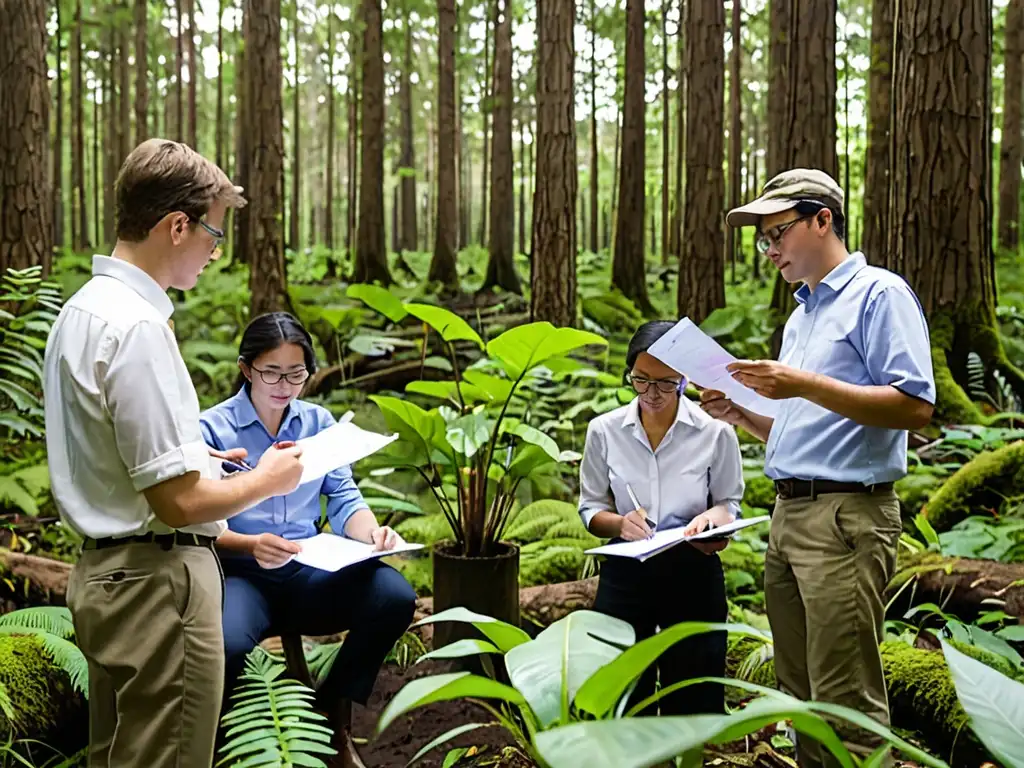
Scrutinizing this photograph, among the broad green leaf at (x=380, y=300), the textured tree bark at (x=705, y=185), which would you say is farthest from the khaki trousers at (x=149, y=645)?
the textured tree bark at (x=705, y=185)

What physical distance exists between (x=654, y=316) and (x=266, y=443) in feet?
35.2

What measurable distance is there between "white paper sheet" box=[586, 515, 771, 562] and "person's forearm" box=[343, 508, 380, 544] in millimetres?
999

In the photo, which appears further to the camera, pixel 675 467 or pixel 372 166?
pixel 372 166

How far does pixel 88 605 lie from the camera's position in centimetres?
225

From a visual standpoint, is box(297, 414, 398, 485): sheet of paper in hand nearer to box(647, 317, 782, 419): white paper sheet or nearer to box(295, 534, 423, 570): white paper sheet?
box(295, 534, 423, 570): white paper sheet

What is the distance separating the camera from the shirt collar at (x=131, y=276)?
229cm

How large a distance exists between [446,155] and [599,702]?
14416 mm

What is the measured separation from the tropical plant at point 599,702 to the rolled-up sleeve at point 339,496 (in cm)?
177

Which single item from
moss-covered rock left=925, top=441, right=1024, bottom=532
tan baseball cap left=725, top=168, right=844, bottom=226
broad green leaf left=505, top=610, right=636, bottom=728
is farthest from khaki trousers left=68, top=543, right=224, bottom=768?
moss-covered rock left=925, top=441, right=1024, bottom=532

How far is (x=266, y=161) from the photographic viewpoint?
956 centimetres

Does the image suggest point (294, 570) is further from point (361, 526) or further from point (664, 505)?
point (664, 505)

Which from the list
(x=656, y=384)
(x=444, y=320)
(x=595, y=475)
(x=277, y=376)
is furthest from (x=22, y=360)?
(x=656, y=384)

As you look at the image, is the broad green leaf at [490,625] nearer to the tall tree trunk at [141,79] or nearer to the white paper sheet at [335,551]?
the white paper sheet at [335,551]

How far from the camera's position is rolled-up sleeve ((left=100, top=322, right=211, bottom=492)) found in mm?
2139
